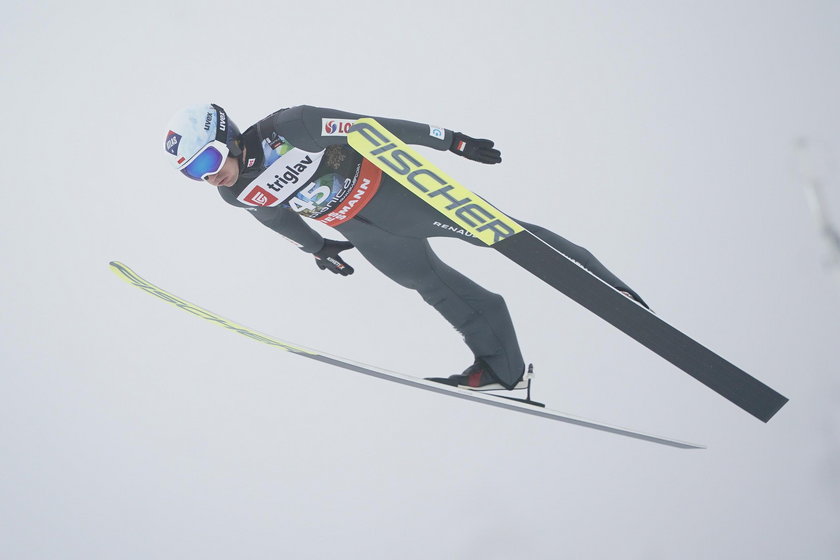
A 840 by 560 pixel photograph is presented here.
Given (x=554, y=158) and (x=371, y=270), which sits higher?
(x=554, y=158)

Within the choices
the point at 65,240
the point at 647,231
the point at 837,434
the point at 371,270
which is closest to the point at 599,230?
the point at 647,231

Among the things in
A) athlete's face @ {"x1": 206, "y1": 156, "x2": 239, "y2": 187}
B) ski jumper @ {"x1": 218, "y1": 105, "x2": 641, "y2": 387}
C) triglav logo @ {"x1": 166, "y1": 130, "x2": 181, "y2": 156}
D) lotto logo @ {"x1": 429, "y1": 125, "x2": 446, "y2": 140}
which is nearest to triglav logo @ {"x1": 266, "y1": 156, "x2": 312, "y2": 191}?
ski jumper @ {"x1": 218, "y1": 105, "x2": 641, "y2": 387}

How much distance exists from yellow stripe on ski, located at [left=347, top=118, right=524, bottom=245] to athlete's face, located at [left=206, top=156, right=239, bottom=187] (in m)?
0.61

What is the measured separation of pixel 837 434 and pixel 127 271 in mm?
3436

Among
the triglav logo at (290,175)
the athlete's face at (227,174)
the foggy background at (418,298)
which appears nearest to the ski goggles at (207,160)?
the athlete's face at (227,174)

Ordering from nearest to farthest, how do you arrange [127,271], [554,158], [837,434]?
[127,271]
[837,434]
[554,158]

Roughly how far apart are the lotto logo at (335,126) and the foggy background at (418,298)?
1525mm

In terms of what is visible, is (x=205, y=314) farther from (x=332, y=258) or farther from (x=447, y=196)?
(x=447, y=196)

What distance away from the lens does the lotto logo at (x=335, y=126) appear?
2500 mm

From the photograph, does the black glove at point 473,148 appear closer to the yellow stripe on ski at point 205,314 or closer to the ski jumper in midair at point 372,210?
→ the ski jumper in midair at point 372,210

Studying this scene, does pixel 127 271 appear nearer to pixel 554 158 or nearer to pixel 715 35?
pixel 554 158

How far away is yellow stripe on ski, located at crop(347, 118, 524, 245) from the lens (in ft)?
6.94

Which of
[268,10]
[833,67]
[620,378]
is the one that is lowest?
[620,378]

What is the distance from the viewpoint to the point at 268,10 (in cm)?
450
